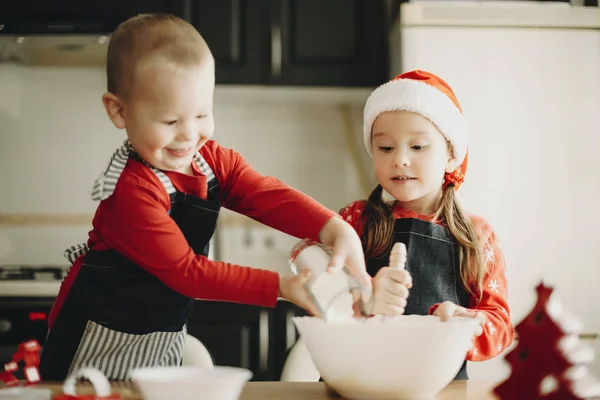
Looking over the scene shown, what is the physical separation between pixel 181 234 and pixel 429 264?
23.8 inches

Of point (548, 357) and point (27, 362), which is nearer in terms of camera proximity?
point (548, 357)

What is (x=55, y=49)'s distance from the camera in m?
2.56

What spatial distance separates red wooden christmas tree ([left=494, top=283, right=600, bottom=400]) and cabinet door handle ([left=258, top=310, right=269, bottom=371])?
5.24 ft

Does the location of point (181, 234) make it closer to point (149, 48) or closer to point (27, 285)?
point (149, 48)

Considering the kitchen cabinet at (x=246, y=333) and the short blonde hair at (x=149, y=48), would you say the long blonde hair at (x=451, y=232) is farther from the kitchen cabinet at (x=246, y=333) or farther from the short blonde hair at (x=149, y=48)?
the kitchen cabinet at (x=246, y=333)

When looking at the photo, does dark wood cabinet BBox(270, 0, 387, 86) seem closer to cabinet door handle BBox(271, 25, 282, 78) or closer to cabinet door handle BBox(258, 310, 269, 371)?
cabinet door handle BBox(271, 25, 282, 78)

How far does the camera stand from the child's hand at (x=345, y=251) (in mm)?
860

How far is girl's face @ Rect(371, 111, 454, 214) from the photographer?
4.15 feet

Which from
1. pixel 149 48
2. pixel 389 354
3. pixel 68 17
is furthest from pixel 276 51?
pixel 389 354

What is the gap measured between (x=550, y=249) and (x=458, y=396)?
1555mm

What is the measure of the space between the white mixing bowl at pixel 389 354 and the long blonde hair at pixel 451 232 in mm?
508

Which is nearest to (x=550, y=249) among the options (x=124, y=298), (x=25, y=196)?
(x=124, y=298)

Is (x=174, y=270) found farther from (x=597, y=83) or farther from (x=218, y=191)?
(x=597, y=83)

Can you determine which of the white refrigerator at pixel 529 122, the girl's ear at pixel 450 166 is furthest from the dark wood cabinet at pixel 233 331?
the girl's ear at pixel 450 166
